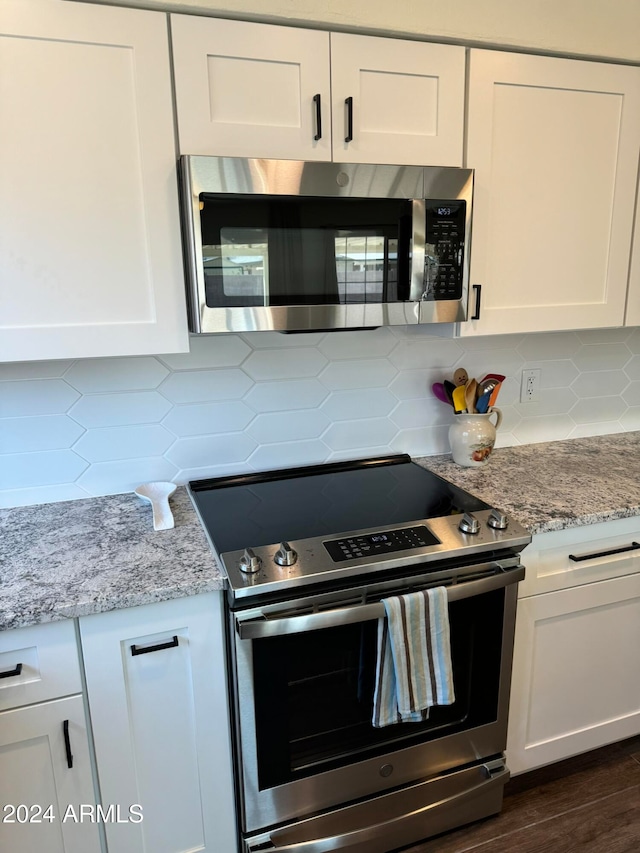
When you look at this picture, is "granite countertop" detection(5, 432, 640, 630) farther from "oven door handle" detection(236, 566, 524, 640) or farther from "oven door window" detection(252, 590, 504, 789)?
"oven door window" detection(252, 590, 504, 789)

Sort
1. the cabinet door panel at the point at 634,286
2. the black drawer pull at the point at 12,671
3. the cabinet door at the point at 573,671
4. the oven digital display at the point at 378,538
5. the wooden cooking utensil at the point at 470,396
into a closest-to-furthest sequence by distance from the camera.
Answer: the black drawer pull at the point at 12,671 < the oven digital display at the point at 378,538 < the cabinet door at the point at 573,671 < the cabinet door panel at the point at 634,286 < the wooden cooking utensil at the point at 470,396

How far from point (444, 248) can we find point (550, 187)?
16.1 inches

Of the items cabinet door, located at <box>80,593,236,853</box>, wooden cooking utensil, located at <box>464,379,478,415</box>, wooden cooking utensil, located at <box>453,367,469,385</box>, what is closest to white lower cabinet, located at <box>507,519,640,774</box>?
wooden cooking utensil, located at <box>464,379,478,415</box>

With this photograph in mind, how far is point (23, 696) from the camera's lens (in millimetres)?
1181

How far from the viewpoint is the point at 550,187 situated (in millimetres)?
1665

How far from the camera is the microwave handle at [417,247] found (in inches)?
58.2

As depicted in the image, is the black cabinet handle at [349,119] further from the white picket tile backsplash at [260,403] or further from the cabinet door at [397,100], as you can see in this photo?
the white picket tile backsplash at [260,403]

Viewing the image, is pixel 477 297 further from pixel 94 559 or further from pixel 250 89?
pixel 94 559

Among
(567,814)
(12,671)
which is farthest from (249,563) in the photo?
(567,814)

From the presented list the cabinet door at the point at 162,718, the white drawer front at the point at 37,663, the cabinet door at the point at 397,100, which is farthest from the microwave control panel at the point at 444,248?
the white drawer front at the point at 37,663

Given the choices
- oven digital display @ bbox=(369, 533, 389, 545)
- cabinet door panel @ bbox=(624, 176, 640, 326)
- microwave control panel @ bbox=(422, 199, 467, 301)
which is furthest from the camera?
cabinet door panel @ bbox=(624, 176, 640, 326)

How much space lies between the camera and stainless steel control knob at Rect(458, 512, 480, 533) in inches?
55.8

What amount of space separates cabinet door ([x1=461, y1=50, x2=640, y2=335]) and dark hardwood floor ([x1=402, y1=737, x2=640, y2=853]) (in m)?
1.35

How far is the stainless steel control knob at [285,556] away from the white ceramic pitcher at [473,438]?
31.4 inches
